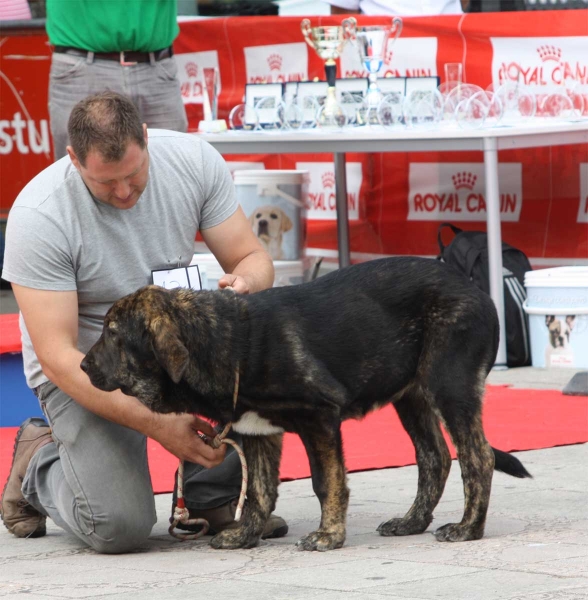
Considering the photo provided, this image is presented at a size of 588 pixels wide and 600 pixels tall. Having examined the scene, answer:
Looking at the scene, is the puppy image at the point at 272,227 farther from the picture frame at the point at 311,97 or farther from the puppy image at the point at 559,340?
the puppy image at the point at 559,340

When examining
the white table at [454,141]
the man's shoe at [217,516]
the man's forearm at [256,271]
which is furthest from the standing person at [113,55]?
the man's shoe at [217,516]

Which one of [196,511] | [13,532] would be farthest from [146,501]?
[13,532]

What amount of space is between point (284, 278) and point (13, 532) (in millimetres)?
4440

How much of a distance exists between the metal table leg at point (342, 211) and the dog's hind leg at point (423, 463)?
529 centimetres

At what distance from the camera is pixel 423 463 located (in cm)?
417

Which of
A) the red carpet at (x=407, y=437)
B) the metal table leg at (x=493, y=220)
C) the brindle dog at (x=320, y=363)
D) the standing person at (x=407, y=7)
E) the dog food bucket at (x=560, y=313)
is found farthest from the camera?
the standing person at (x=407, y=7)

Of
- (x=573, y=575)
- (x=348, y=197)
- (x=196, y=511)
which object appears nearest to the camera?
(x=573, y=575)

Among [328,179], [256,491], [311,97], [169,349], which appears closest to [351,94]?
[311,97]

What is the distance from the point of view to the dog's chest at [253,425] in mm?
3811

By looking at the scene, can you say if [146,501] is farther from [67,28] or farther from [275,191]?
[275,191]

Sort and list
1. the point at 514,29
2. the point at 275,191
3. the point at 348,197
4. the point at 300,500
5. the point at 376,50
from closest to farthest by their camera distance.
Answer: the point at 300,500 → the point at 376,50 → the point at 514,29 → the point at 275,191 → the point at 348,197

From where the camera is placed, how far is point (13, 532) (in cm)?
439

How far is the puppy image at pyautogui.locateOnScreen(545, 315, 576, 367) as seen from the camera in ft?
23.6

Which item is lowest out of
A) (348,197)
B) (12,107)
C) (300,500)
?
(300,500)
